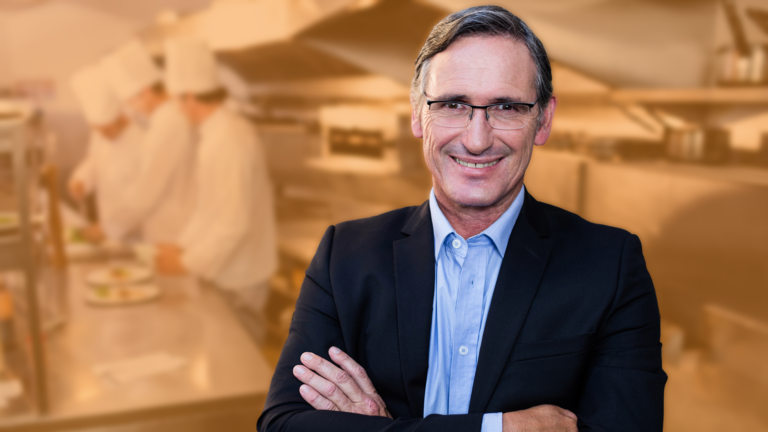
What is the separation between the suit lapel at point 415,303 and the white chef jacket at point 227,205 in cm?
176

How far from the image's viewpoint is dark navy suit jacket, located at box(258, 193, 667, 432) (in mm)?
858

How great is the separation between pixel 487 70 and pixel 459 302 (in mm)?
352

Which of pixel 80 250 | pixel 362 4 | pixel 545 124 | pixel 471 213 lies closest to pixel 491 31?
pixel 545 124

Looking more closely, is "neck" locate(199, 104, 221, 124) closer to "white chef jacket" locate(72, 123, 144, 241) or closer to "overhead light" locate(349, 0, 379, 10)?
"white chef jacket" locate(72, 123, 144, 241)

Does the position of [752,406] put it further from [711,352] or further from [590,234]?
[590,234]

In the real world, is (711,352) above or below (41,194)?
below

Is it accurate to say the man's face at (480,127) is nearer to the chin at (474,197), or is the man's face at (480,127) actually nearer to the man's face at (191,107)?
the chin at (474,197)

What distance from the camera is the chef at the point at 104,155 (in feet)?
8.28

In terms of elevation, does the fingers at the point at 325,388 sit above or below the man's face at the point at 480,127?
below

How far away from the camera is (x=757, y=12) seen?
1986 millimetres

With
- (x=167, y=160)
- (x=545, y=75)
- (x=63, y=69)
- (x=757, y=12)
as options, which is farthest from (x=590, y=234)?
(x=63, y=69)

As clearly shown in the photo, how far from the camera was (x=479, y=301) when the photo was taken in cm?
93

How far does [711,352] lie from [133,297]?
84.8 inches

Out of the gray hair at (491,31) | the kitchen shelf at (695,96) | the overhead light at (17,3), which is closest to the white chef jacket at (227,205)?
the overhead light at (17,3)
